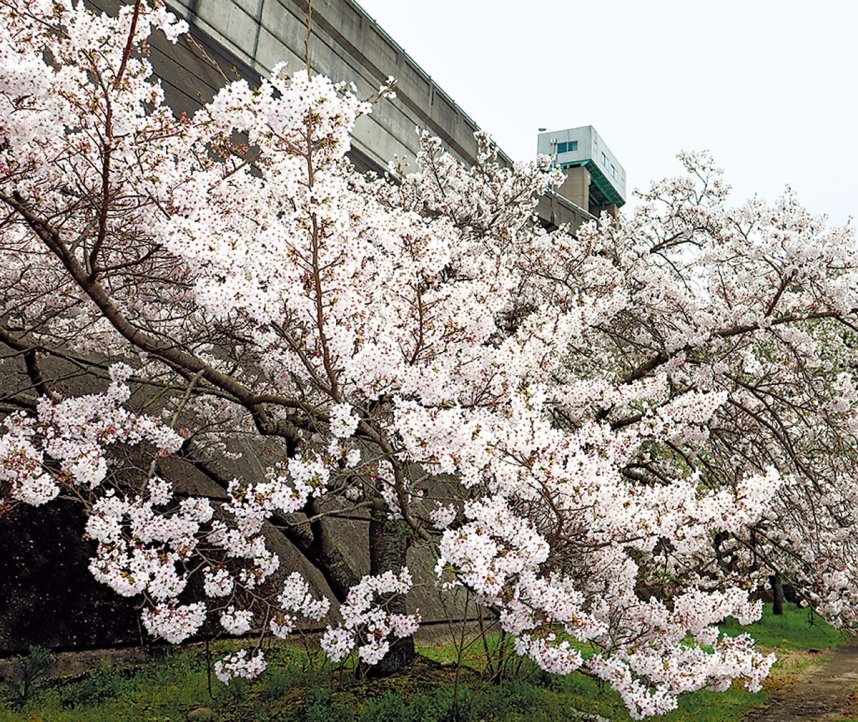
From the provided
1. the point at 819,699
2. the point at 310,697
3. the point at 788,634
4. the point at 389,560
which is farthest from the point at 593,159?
the point at 310,697

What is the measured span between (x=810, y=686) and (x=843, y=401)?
571cm

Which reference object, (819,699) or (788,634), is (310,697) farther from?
(788,634)

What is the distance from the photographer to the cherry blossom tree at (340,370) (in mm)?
3896

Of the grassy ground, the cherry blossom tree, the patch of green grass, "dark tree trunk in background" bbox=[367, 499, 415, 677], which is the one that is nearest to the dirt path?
the grassy ground

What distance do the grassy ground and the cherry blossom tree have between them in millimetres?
585

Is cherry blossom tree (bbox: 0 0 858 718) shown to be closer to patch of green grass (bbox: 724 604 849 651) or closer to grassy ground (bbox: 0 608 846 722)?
grassy ground (bbox: 0 608 846 722)

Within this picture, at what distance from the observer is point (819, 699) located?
9.17 m

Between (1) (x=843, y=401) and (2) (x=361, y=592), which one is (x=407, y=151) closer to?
(1) (x=843, y=401)

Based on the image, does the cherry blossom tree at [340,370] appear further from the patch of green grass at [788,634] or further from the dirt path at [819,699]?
the patch of green grass at [788,634]

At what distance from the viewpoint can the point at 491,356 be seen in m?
5.30

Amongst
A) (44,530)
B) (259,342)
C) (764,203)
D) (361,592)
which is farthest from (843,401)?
(44,530)

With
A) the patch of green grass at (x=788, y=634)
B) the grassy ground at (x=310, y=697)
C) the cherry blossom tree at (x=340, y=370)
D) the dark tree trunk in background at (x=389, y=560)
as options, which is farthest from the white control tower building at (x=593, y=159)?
the dark tree trunk in background at (x=389, y=560)

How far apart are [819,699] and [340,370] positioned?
883cm

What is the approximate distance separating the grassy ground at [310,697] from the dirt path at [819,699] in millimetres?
528
